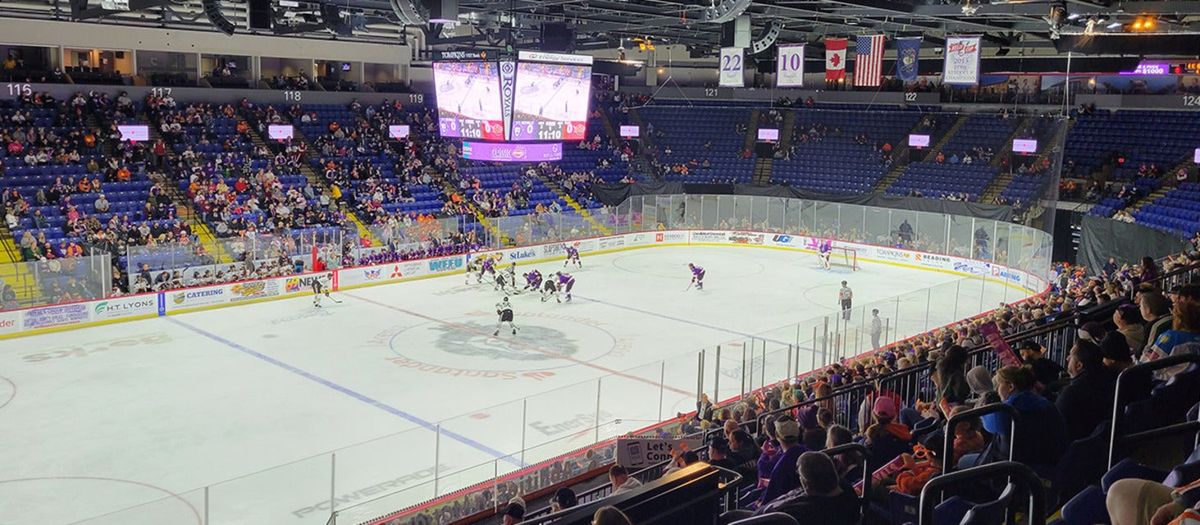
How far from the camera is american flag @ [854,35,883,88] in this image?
25.0 m

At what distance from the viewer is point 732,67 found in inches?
949

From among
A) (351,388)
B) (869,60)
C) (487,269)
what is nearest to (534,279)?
(487,269)

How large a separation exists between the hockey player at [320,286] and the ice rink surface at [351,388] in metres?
0.52

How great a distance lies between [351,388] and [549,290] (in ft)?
33.0

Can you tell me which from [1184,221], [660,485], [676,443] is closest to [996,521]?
[660,485]

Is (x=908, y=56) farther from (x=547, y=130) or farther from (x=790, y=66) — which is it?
(x=547, y=130)

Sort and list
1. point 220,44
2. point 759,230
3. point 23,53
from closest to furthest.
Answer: point 23,53
point 220,44
point 759,230

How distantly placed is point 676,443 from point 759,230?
29644 millimetres

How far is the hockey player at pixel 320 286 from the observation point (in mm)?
26625

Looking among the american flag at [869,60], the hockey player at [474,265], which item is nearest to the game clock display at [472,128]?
the hockey player at [474,265]

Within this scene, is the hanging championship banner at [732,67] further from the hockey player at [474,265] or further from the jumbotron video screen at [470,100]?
the hockey player at [474,265]

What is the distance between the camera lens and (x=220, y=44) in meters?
36.4

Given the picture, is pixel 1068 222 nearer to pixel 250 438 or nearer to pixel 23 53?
pixel 250 438

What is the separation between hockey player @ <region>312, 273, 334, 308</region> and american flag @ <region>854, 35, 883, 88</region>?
15412mm
